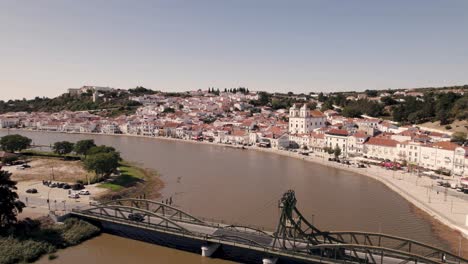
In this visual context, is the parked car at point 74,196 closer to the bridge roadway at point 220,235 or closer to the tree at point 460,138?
the bridge roadway at point 220,235

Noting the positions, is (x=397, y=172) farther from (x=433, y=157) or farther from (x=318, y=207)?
(x=318, y=207)

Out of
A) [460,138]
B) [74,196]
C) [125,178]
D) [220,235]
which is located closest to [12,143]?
[125,178]

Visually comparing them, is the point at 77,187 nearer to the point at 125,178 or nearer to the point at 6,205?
the point at 125,178

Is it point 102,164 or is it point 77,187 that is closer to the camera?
point 77,187

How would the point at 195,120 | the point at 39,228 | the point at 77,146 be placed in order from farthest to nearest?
1. the point at 195,120
2. the point at 77,146
3. the point at 39,228

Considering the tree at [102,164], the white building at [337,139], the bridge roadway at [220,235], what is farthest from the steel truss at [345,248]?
the white building at [337,139]

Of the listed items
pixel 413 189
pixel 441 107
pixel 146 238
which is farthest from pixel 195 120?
pixel 146 238

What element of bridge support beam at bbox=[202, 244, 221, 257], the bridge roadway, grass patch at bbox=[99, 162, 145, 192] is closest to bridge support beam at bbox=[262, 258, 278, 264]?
the bridge roadway
